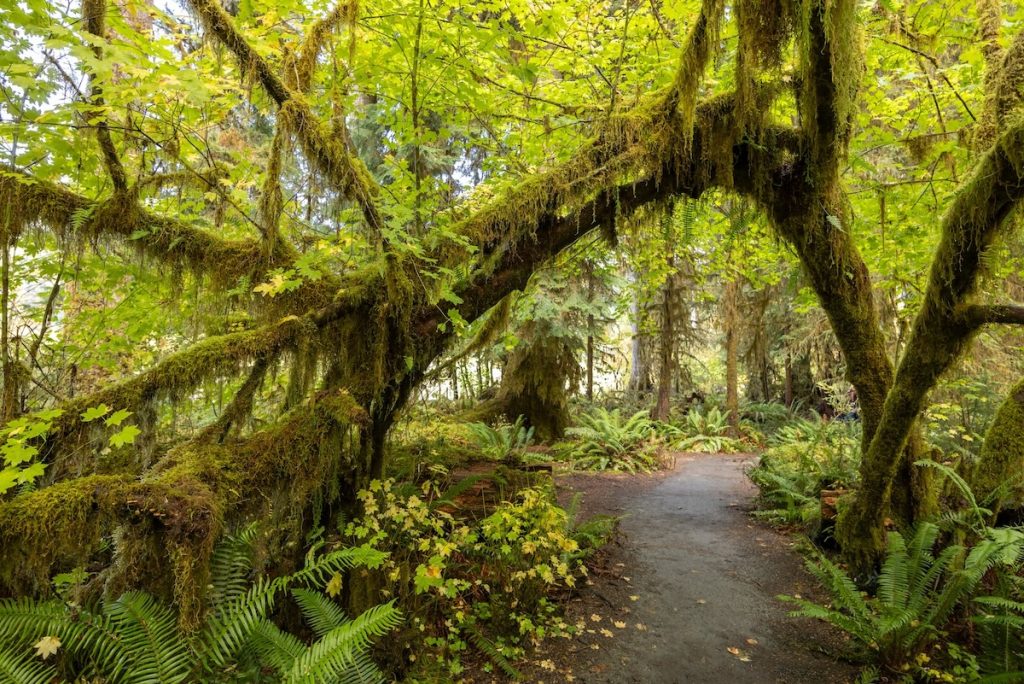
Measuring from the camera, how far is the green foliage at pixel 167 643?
2.67 metres

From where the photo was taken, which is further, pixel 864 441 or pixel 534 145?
pixel 534 145

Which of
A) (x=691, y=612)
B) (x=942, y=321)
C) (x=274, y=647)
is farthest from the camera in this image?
(x=691, y=612)

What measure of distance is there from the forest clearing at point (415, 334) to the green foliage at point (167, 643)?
0.07 ft

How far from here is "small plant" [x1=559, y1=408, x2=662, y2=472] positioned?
1154cm

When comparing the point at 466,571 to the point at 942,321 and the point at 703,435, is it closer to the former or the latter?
the point at 942,321

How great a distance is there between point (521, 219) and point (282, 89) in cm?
210

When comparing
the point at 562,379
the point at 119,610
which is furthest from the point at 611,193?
the point at 562,379

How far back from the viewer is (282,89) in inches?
134

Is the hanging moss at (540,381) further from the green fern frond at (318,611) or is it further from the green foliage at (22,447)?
the green foliage at (22,447)

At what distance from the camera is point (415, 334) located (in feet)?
14.3

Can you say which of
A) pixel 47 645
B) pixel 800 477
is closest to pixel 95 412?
pixel 47 645

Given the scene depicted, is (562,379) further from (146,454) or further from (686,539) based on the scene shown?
(146,454)

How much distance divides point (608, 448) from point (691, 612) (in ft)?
23.2

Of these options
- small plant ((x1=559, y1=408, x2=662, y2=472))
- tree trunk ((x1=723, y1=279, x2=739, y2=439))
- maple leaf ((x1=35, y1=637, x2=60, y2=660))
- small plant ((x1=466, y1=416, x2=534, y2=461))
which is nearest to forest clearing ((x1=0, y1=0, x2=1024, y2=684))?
maple leaf ((x1=35, y1=637, x2=60, y2=660))
